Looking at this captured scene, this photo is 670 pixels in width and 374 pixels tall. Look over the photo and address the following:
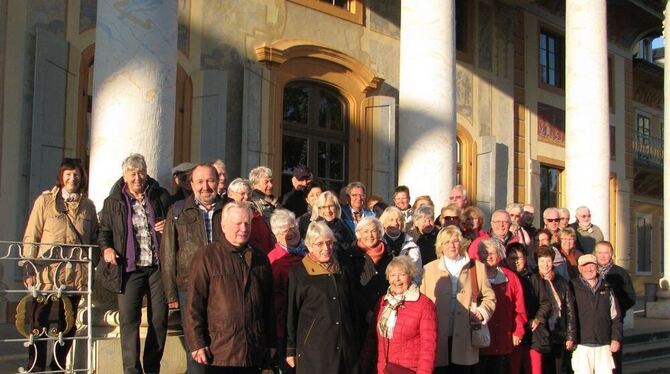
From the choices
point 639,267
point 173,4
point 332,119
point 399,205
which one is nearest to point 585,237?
point 399,205

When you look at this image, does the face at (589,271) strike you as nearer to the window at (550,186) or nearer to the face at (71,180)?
the face at (71,180)

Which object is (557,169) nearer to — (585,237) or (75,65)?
(585,237)

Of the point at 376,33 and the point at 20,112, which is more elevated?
the point at 376,33

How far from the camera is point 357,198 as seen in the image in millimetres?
7051

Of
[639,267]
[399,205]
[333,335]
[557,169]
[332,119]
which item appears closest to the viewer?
[333,335]

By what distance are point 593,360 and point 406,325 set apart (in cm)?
306

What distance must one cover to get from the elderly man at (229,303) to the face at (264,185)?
1.72m

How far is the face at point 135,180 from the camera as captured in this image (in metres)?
5.59

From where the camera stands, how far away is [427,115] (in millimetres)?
9422

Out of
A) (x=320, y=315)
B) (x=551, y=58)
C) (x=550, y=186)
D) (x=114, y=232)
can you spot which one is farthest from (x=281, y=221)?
(x=551, y=58)

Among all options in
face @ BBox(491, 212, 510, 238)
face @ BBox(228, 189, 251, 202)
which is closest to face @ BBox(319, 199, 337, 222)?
face @ BBox(228, 189, 251, 202)

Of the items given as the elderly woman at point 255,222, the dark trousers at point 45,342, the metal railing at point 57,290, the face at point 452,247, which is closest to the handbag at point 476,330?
the face at point 452,247

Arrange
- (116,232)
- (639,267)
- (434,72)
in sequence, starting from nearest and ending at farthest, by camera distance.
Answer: (116,232) < (434,72) < (639,267)

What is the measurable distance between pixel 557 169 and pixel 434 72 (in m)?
10.0
